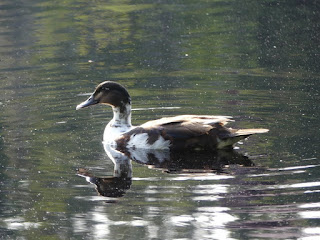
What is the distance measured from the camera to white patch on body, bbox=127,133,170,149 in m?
9.70

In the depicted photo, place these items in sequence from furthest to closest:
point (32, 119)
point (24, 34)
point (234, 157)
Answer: point (24, 34) < point (32, 119) < point (234, 157)

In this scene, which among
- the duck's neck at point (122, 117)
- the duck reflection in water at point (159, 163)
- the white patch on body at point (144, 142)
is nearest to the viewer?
the duck reflection in water at point (159, 163)

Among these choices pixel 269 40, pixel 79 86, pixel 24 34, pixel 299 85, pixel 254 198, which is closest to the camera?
pixel 254 198

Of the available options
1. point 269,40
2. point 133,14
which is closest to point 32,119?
point 269,40

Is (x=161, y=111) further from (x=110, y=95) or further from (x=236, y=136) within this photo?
(x=236, y=136)

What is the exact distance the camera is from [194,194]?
7.86 m

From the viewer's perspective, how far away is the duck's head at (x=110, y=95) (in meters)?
10.7

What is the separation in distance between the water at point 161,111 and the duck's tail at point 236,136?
6.4 inches

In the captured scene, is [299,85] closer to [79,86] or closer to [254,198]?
[79,86]

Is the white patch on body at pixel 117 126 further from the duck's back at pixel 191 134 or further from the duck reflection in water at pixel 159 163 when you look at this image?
the duck's back at pixel 191 134

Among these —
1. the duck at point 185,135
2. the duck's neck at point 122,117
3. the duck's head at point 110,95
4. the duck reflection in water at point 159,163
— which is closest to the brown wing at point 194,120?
the duck at point 185,135

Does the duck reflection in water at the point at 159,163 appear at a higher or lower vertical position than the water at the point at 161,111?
lower

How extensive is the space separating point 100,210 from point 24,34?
1085 centimetres

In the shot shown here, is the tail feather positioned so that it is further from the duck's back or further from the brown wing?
the brown wing
